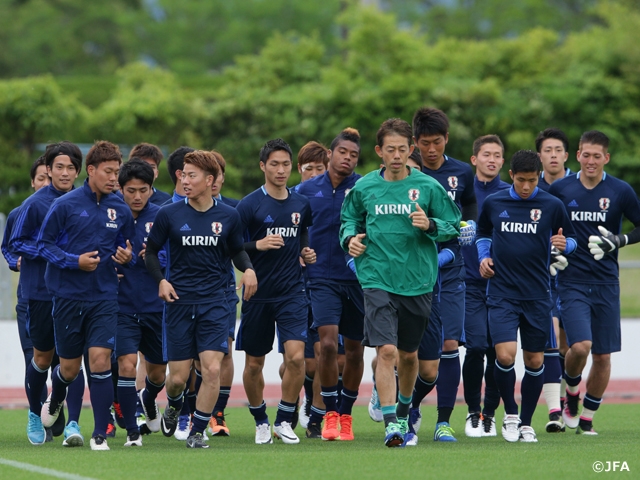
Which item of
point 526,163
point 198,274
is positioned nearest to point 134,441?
point 198,274

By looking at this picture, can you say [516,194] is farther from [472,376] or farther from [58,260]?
[58,260]

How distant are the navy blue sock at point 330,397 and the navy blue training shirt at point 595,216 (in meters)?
2.23

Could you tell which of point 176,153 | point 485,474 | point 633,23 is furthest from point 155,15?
point 485,474

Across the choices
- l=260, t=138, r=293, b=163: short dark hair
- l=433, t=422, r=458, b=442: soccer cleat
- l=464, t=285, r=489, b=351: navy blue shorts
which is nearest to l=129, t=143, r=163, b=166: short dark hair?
l=260, t=138, r=293, b=163: short dark hair

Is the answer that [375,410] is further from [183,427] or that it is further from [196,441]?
[196,441]

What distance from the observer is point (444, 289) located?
938cm

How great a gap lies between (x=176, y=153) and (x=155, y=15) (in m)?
52.5

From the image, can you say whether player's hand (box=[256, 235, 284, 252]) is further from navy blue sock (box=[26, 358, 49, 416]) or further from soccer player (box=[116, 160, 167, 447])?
navy blue sock (box=[26, 358, 49, 416])

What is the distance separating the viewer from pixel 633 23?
3061 centimetres

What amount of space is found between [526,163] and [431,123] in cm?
84

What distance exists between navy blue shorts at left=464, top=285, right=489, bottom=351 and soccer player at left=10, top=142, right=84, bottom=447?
128 inches

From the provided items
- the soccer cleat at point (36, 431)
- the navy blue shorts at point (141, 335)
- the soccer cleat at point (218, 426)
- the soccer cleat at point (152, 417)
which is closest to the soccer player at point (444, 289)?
the soccer cleat at point (218, 426)

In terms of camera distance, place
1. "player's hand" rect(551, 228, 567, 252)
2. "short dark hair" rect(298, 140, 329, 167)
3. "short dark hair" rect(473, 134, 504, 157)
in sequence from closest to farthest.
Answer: "player's hand" rect(551, 228, 567, 252)
"short dark hair" rect(473, 134, 504, 157)
"short dark hair" rect(298, 140, 329, 167)

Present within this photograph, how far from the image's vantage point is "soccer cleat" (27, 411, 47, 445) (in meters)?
9.42
